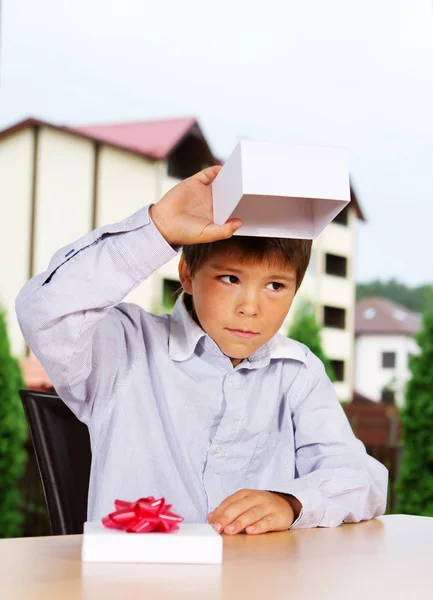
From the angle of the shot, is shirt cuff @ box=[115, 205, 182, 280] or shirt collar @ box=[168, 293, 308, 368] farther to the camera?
shirt collar @ box=[168, 293, 308, 368]

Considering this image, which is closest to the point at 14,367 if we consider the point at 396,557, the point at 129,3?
the point at 396,557

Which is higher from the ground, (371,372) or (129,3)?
(129,3)

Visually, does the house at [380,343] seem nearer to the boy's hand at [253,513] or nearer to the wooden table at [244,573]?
the boy's hand at [253,513]

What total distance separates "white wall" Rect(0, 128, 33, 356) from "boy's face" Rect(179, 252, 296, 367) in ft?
30.9

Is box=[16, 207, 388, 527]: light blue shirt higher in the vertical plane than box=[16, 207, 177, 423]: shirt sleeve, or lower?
lower

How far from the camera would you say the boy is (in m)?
1.07

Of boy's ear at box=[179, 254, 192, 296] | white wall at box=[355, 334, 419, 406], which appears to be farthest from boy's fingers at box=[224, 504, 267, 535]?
white wall at box=[355, 334, 419, 406]

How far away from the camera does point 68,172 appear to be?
454 inches

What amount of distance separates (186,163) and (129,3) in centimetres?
233

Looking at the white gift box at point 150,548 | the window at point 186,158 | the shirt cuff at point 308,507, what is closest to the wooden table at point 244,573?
the white gift box at point 150,548

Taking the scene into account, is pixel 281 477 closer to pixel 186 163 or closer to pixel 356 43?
pixel 186 163

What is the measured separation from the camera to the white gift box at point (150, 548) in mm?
770

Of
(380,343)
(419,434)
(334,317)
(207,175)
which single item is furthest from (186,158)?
(380,343)

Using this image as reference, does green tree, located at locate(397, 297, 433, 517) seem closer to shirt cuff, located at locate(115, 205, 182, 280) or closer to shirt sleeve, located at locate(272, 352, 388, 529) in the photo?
shirt sleeve, located at locate(272, 352, 388, 529)
